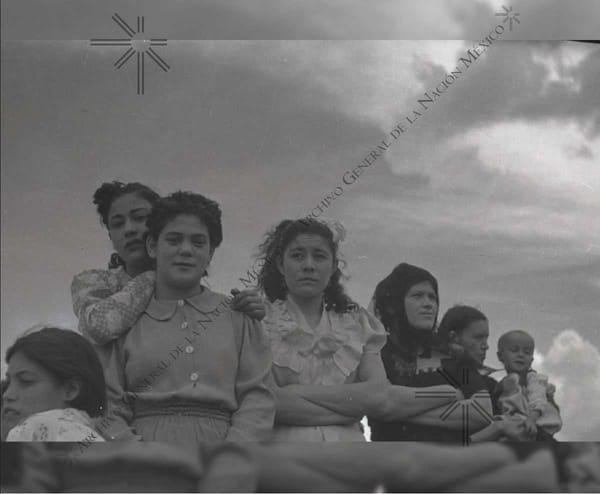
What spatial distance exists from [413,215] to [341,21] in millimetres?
553

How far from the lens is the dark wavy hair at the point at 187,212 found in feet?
10.7

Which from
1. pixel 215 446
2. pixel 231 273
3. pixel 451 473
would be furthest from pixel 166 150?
pixel 451 473

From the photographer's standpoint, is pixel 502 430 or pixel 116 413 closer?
pixel 116 413

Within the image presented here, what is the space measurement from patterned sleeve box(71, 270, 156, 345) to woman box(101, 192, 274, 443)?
0.08 feet

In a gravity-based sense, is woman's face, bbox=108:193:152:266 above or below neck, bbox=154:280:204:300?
above

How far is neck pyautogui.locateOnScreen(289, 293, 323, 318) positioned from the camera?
3.29 metres

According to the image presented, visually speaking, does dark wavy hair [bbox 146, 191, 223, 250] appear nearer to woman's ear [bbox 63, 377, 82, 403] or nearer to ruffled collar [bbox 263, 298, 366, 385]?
ruffled collar [bbox 263, 298, 366, 385]

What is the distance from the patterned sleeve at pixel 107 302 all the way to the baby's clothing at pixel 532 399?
980mm

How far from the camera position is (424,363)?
130 inches

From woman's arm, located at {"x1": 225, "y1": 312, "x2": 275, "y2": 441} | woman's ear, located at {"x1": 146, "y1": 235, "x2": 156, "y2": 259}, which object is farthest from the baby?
woman's ear, located at {"x1": 146, "y1": 235, "x2": 156, "y2": 259}

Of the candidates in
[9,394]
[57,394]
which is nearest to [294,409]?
[57,394]

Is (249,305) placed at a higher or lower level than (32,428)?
higher

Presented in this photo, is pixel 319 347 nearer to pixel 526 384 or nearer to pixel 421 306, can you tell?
pixel 421 306

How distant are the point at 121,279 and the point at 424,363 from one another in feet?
2.72
